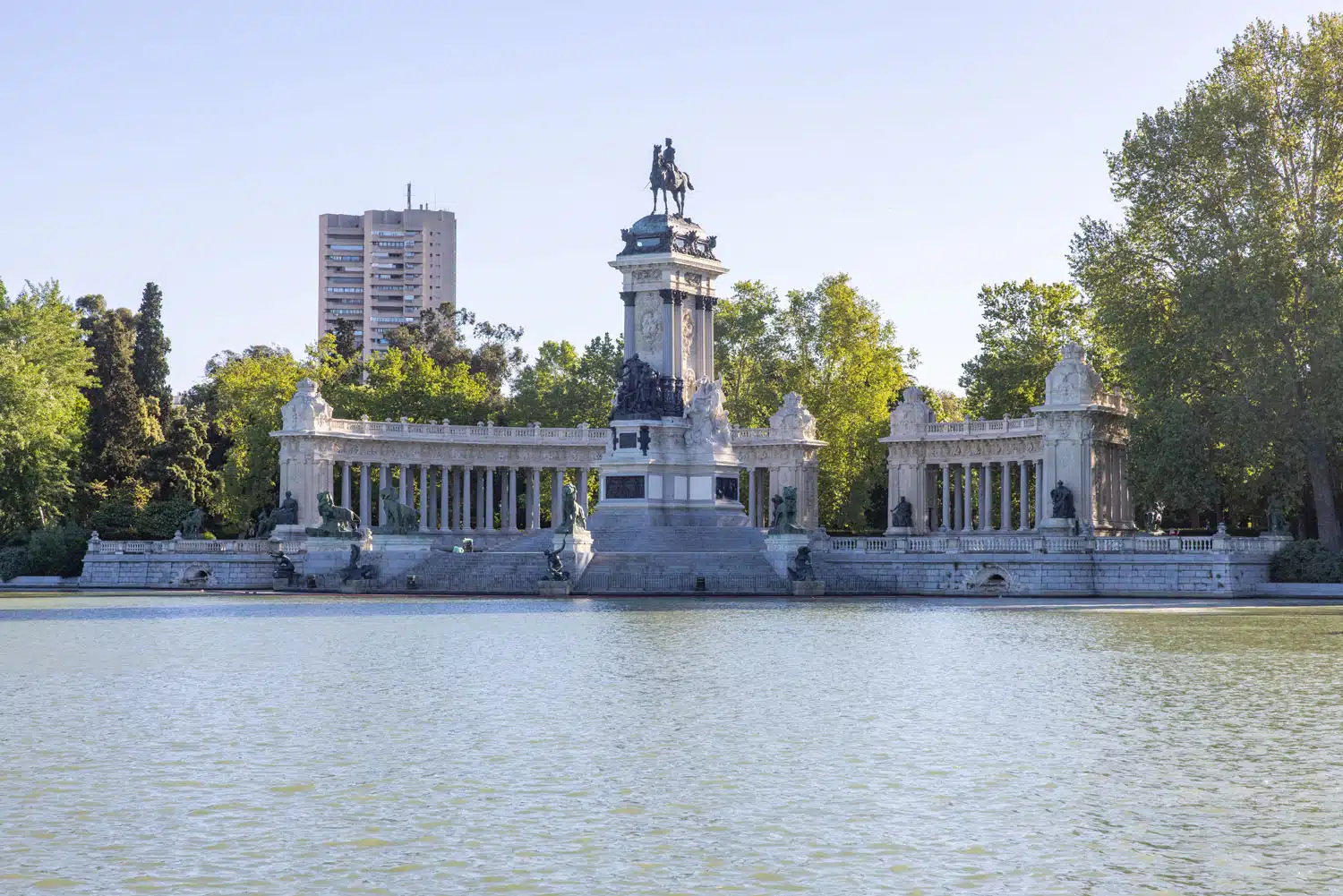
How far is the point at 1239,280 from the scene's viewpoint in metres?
63.5

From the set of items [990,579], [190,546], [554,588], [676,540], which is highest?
[676,540]

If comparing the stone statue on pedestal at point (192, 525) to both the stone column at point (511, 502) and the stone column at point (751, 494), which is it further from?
the stone column at point (751, 494)

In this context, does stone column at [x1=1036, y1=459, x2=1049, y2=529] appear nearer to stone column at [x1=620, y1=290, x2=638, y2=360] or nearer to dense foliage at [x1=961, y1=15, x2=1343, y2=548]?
dense foliage at [x1=961, y1=15, x2=1343, y2=548]

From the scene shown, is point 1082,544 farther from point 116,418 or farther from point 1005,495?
point 116,418

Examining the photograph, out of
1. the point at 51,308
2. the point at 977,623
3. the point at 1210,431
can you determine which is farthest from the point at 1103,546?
the point at 51,308

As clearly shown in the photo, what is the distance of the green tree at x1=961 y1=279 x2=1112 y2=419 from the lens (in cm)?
9125

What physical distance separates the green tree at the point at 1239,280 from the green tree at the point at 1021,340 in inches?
747

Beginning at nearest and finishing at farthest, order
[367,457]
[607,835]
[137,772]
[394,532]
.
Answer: [607,835] → [137,772] → [394,532] → [367,457]

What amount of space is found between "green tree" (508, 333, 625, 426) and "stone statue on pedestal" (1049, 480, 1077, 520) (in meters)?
33.5

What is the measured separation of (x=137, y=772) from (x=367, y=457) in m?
73.6

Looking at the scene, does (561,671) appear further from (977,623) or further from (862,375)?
(862,375)

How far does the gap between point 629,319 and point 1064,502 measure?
19.2 meters

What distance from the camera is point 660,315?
7538 centimetres

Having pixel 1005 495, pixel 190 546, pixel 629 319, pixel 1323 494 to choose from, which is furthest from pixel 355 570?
pixel 1323 494
